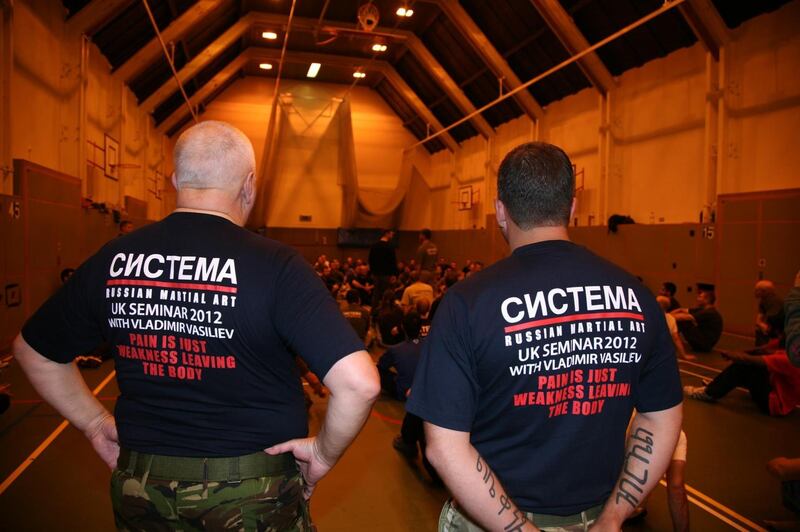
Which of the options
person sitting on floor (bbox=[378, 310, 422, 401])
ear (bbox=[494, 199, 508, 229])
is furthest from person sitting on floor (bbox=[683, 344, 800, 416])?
ear (bbox=[494, 199, 508, 229])

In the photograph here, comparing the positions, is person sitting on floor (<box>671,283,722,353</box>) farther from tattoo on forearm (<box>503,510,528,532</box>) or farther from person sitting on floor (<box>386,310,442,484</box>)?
tattoo on forearm (<box>503,510,528,532</box>)

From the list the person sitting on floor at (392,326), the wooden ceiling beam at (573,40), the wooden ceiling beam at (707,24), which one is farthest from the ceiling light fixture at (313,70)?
the person sitting on floor at (392,326)

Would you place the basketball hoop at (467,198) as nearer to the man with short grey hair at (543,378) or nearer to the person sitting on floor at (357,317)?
the person sitting on floor at (357,317)

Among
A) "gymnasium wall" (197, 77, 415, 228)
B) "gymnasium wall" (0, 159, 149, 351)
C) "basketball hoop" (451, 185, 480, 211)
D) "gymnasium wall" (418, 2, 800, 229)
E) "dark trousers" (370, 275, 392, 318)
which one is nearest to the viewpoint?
"gymnasium wall" (0, 159, 149, 351)

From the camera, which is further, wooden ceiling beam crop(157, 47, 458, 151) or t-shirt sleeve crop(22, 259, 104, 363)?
wooden ceiling beam crop(157, 47, 458, 151)

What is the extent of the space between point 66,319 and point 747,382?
618cm

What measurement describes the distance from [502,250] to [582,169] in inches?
141

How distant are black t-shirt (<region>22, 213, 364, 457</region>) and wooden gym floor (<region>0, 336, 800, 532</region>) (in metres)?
2.20

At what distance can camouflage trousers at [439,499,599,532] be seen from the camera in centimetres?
135

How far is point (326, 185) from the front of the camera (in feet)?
71.2

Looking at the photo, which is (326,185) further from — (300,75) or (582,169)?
(582,169)

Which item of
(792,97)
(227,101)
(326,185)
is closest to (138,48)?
(227,101)

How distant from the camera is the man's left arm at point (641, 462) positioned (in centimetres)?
139

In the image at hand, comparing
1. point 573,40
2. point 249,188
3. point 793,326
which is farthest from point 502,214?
point 573,40
